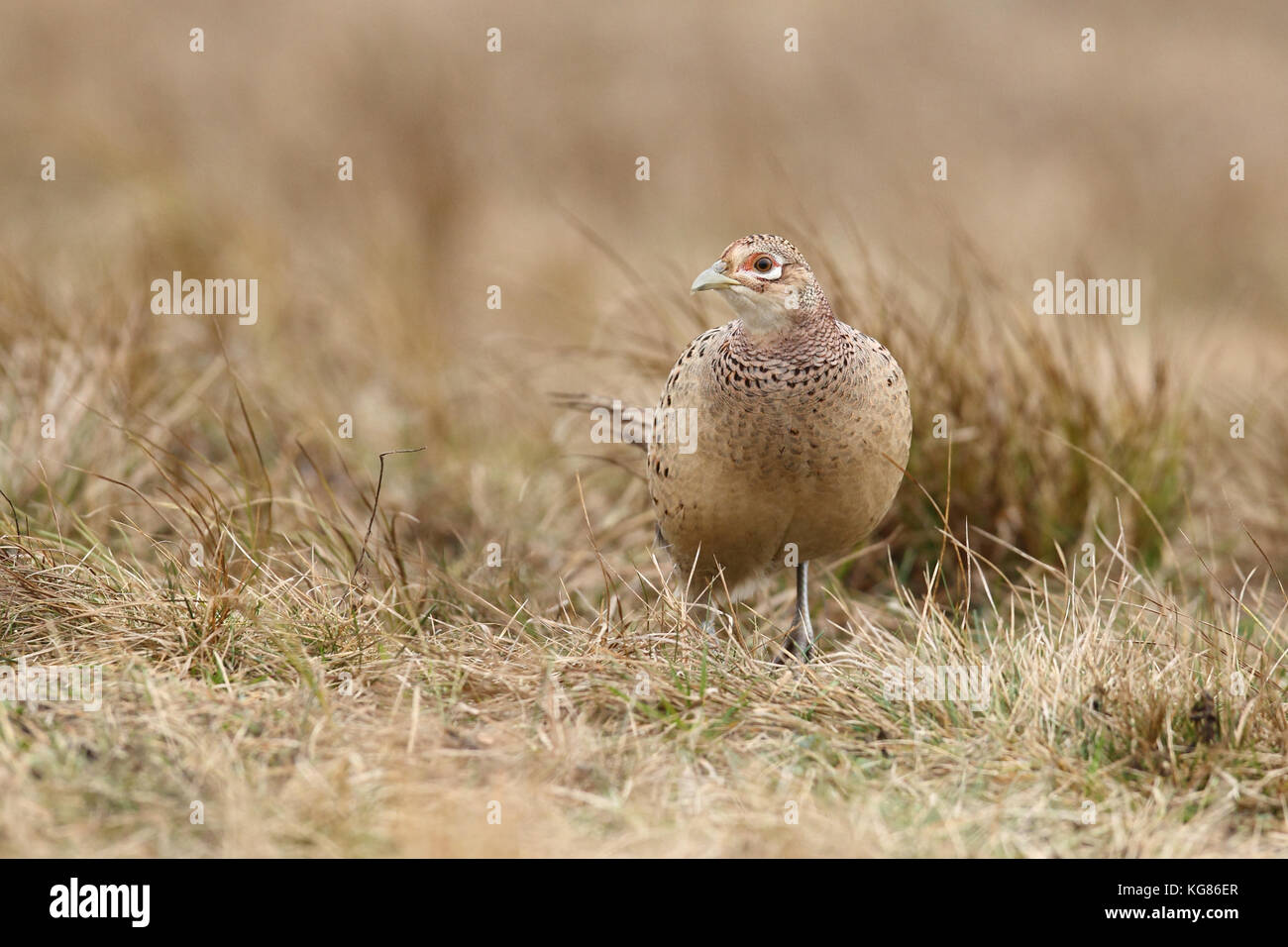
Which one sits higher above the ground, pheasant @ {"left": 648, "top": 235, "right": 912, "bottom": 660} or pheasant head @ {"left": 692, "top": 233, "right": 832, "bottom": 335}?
pheasant head @ {"left": 692, "top": 233, "right": 832, "bottom": 335}

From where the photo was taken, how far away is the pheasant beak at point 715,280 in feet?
12.4

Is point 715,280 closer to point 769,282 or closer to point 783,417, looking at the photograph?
point 769,282

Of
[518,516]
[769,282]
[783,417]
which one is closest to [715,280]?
[769,282]

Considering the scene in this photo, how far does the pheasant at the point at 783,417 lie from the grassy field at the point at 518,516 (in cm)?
32

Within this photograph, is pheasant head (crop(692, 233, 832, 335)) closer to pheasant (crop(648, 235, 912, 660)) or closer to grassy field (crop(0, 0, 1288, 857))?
pheasant (crop(648, 235, 912, 660))

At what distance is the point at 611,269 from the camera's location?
33.7 ft

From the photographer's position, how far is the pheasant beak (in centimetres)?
379

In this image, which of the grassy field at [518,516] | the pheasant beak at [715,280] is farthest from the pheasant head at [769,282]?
the grassy field at [518,516]

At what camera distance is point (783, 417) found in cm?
387

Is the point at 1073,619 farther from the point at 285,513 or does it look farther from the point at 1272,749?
the point at 285,513

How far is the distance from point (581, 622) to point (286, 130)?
9.18m

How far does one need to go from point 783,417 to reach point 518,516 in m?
2.42

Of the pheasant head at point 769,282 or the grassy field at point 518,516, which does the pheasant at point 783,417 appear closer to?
the pheasant head at point 769,282

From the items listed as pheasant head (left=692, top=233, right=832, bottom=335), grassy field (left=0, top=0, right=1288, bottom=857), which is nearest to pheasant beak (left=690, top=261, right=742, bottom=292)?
pheasant head (left=692, top=233, right=832, bottom=335)
